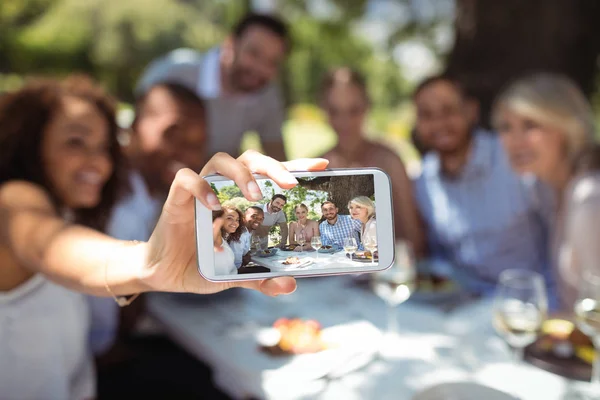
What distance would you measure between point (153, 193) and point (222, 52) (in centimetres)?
132

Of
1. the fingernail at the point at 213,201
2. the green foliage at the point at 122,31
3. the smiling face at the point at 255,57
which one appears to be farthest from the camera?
the green foliage at the point at 122,31

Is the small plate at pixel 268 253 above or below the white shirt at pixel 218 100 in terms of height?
below

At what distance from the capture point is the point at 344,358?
1.20 metres

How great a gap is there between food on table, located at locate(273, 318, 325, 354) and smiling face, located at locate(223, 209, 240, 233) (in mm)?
676

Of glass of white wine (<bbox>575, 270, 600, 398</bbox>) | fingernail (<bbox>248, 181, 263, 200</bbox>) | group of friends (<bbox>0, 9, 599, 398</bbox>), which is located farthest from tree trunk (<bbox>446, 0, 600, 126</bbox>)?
fingernail (<bbox>248, 181, 263, 200</bbox>)

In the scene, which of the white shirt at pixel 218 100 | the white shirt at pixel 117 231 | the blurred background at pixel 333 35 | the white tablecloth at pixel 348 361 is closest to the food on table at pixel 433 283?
the white tablecloth at pixel 348 361

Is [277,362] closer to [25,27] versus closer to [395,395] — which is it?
[395,395]

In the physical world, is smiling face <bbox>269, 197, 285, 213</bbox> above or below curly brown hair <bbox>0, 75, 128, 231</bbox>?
below

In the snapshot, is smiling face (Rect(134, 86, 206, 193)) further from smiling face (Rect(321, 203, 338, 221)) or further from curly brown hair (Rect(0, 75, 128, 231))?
smiling face (Rect(321, 203, 338, 221))

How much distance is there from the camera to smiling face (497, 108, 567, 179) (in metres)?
2.10

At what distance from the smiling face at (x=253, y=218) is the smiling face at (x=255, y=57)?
2142 mm

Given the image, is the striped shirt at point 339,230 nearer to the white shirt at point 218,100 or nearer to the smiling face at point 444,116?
the smiling face at point 444,116

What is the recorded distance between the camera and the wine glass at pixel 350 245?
0.72m

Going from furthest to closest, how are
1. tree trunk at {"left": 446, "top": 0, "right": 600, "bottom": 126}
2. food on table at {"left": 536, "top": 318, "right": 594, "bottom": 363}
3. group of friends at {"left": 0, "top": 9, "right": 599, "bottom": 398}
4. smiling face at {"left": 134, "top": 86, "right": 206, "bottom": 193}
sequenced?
tree trunk at {"left": 446, "top": 0, "right": 600, "bottom": 126} → smiling face at {"left": 134, "top": 86, "right": 206, "bottom": 193} → food on table at {"left": 536, "top": 318, "right": 594, "bottom": 363} → group of friends at {"left": 0, "top": 9, "right": 599, "bottom": 398}
